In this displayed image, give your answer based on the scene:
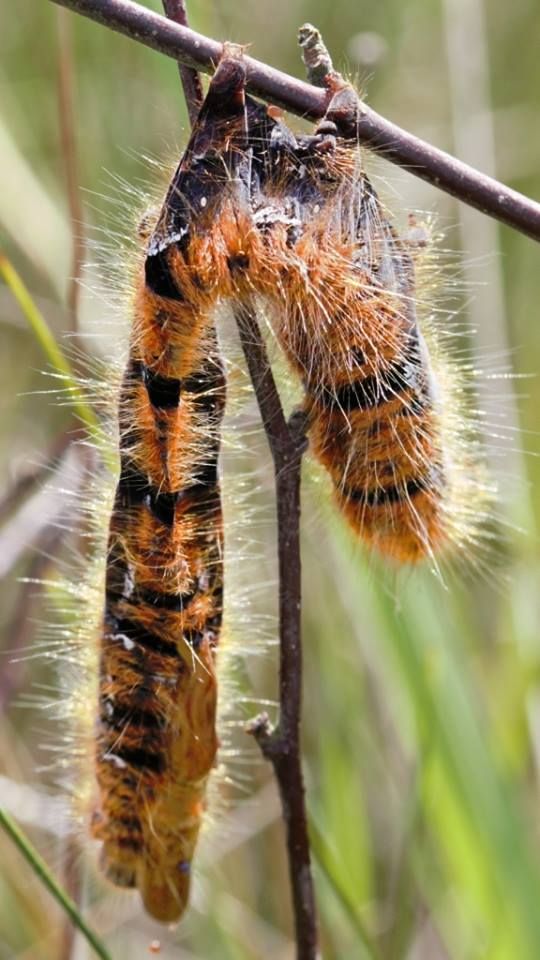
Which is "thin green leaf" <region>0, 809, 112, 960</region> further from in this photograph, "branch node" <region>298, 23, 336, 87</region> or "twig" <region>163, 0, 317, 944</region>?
"branch node" <region>298, 23, 336, 87</region>

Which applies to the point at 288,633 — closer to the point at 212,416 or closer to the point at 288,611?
the point at 288,611

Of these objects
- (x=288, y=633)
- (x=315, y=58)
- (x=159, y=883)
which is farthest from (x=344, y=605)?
(x=315, y=58)

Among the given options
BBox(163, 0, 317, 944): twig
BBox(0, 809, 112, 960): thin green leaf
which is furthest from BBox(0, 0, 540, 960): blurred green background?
BBox(0, 809, 112, 960): thin green leaf

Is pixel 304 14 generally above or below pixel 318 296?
above

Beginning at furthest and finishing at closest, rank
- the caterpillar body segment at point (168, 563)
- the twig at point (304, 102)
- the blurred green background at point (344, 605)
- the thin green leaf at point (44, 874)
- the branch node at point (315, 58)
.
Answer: the blurred green background at point (344, 605) < the thin green leaf at point (44, 874) < the caterpillar body segment at point (168, 563) < the branch node at point (315, 58) < the twig at point (304, 102)

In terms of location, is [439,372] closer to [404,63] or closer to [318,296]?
[318,296]

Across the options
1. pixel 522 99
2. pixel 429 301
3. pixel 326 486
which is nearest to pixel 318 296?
pixel 429 301

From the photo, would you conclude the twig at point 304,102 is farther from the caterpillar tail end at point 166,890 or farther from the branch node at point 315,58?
the caterpillar tail end at point 166,890

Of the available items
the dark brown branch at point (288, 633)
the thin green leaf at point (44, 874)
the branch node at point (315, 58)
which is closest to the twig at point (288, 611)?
the dark brown branch at point (288, 633)
